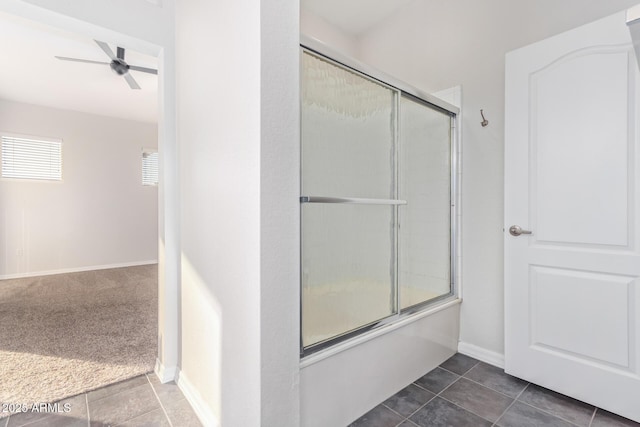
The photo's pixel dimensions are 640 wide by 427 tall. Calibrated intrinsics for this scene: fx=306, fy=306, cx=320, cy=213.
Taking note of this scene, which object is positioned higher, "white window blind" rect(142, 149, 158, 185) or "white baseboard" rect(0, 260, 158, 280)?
"white window blind" rect(142, 149, 158, 185)

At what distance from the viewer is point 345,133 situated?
1569mm

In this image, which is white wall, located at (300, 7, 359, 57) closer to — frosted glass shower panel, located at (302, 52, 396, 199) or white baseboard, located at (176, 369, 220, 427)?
frosted glass shower panel, located at (302, 52, 396, 199)

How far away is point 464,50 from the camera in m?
2.22

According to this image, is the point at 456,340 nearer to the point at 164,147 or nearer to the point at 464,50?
the point at 464,50

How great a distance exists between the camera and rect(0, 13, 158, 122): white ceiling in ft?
9.02

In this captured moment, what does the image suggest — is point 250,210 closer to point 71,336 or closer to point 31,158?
point 71,336

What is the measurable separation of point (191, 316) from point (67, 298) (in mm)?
2804

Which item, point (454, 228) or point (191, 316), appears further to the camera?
point (454, 228)

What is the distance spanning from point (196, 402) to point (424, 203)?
5.79 feet

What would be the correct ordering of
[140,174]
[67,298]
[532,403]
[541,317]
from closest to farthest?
[532,403]
[541,317]
[67,298]
[140,174]

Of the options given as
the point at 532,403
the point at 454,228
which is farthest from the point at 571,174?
the point at 532,403

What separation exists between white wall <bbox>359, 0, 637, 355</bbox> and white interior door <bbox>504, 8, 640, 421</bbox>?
182 millimetres

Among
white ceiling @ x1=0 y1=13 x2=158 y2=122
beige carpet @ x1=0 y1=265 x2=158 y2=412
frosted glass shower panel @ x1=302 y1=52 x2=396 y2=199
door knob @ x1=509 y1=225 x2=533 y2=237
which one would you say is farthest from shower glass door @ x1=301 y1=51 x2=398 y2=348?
white ceiling @ x1=0 y1=13 x2=158 y2=122

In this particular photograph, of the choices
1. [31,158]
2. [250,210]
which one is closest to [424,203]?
[250,210]
